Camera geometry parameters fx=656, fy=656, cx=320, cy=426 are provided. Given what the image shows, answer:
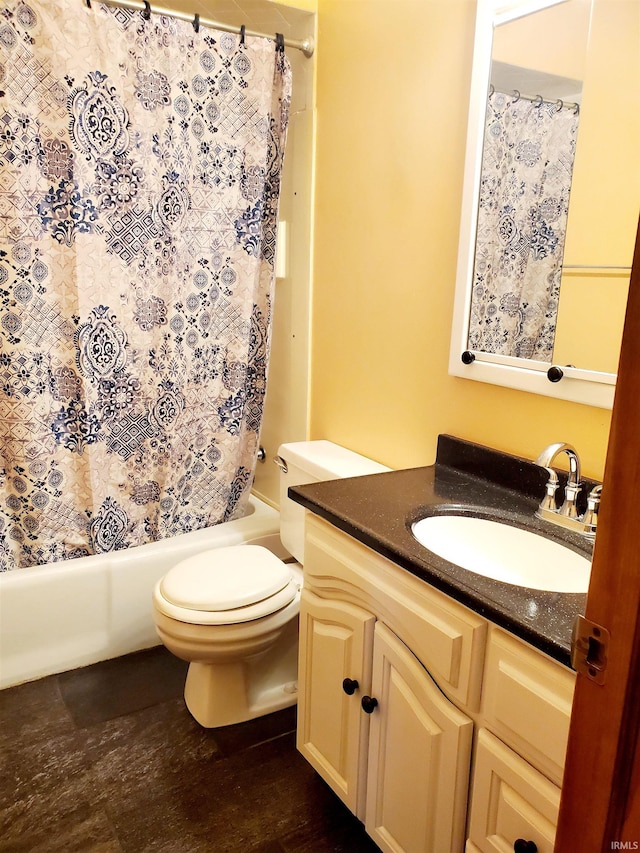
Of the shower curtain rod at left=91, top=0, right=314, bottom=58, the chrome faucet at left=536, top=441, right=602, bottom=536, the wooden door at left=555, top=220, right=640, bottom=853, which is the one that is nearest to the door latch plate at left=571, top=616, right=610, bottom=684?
the wooden door at left=555, top=220, right=640, bottom=853

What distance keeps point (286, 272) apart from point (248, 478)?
79 centimetres

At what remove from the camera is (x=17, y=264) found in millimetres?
1934

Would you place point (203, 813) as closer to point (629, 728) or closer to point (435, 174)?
point (629, 728)

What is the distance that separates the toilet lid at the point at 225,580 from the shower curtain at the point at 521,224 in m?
0.88

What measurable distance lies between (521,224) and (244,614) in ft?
4.02

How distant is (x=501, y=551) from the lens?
1408mm

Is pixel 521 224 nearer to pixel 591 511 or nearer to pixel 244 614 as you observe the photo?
pixel 591 511

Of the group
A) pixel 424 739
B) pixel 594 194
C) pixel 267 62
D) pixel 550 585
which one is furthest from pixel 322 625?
pixel 267 62

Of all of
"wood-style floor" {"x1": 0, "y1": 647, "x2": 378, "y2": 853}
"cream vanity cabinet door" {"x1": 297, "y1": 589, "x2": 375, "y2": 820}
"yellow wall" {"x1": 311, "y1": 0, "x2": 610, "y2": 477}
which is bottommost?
"wood-style floor" {"x1": 0, "y1": 647, "x2": 378, "y2": 853}

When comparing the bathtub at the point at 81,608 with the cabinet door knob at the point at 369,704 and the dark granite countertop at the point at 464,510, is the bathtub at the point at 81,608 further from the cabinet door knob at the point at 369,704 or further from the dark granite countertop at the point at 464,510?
the cabinet door knob at the point at 369,704

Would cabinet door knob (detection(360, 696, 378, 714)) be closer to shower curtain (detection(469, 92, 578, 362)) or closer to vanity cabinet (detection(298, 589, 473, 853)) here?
vanity cabinet (detection(298, 589, 473, 853))

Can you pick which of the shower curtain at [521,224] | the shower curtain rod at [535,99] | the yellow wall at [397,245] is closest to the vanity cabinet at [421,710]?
the yellow wall at [397,245]

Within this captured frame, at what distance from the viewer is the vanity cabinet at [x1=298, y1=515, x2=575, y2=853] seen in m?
1.01

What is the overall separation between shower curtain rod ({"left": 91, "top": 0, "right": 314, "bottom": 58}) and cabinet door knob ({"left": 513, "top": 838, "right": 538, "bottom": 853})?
222 centimetres
